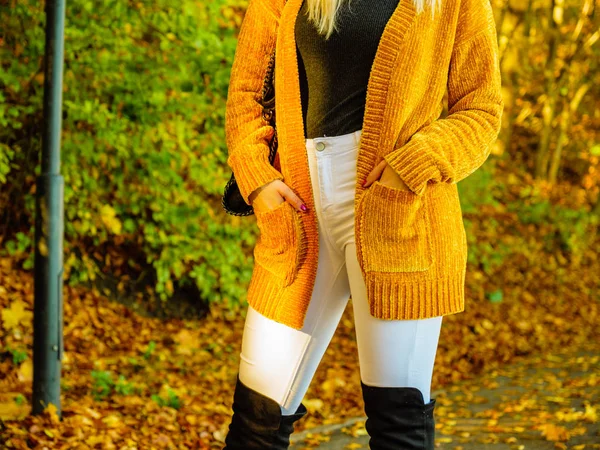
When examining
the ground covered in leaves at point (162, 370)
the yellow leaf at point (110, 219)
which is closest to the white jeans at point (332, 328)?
the ground covered in leaves at point (162, 370)

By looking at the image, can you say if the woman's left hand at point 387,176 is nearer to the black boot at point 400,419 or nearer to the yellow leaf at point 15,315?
the black boot at point 400,419

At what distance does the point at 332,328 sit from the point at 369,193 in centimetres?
47

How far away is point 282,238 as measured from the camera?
2.24 meters

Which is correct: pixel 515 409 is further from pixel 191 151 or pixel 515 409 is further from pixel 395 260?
pixel 395 260

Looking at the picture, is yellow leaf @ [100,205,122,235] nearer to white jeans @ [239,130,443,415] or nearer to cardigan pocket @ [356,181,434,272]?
white jeans @ [239,130,443,415]

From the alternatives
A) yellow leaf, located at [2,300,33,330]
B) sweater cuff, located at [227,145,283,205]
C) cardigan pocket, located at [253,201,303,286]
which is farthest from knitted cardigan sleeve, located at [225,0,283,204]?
yellow leaf, located at [2,300,33,330]

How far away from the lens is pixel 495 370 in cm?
658

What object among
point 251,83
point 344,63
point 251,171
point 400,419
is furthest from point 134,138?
point 400,419

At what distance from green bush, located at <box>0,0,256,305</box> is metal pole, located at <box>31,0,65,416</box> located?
3.18 feet

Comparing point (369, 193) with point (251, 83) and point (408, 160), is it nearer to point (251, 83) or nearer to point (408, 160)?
point (408, 160)

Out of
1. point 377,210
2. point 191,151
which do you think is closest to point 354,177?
point 377,210

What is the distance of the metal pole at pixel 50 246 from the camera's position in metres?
3.71

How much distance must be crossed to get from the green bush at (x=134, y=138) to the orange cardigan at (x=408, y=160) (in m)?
2.89

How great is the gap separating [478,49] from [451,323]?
606cm
